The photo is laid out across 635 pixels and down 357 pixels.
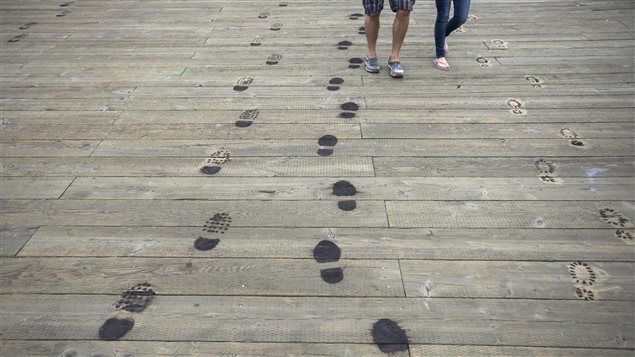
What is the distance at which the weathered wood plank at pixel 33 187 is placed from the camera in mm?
2170

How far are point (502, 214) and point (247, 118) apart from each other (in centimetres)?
159

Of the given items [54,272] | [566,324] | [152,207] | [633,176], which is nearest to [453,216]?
[566,324]

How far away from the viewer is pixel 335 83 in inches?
123

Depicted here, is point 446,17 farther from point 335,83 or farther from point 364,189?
point 364,189

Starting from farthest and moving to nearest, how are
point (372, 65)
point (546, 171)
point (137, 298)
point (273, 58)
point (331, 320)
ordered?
point (273, 58)
point (372, 65)
point (546, 171)
point (137, 298)
point (331, 320)

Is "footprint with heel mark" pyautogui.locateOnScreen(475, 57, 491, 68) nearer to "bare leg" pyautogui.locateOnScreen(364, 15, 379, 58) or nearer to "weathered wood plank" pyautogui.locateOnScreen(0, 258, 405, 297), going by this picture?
"bare leg" pyautogui.locateOnScreen(364, 15, 379, 58)

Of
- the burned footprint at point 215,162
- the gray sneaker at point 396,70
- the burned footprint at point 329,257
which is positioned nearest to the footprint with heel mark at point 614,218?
the burned footprint at point 329,257

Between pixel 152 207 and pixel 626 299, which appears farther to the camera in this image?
pixel 152 207

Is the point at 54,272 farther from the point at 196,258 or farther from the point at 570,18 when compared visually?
the point at 570,18

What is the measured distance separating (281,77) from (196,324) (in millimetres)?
2109

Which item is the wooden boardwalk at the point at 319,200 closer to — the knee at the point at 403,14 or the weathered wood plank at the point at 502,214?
the weathered wood plank at the point at 502,214

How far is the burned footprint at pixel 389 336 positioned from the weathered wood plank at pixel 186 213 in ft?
1.66

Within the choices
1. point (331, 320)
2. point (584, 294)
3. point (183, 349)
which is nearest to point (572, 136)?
point (584, 294)

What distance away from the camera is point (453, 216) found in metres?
1.96
